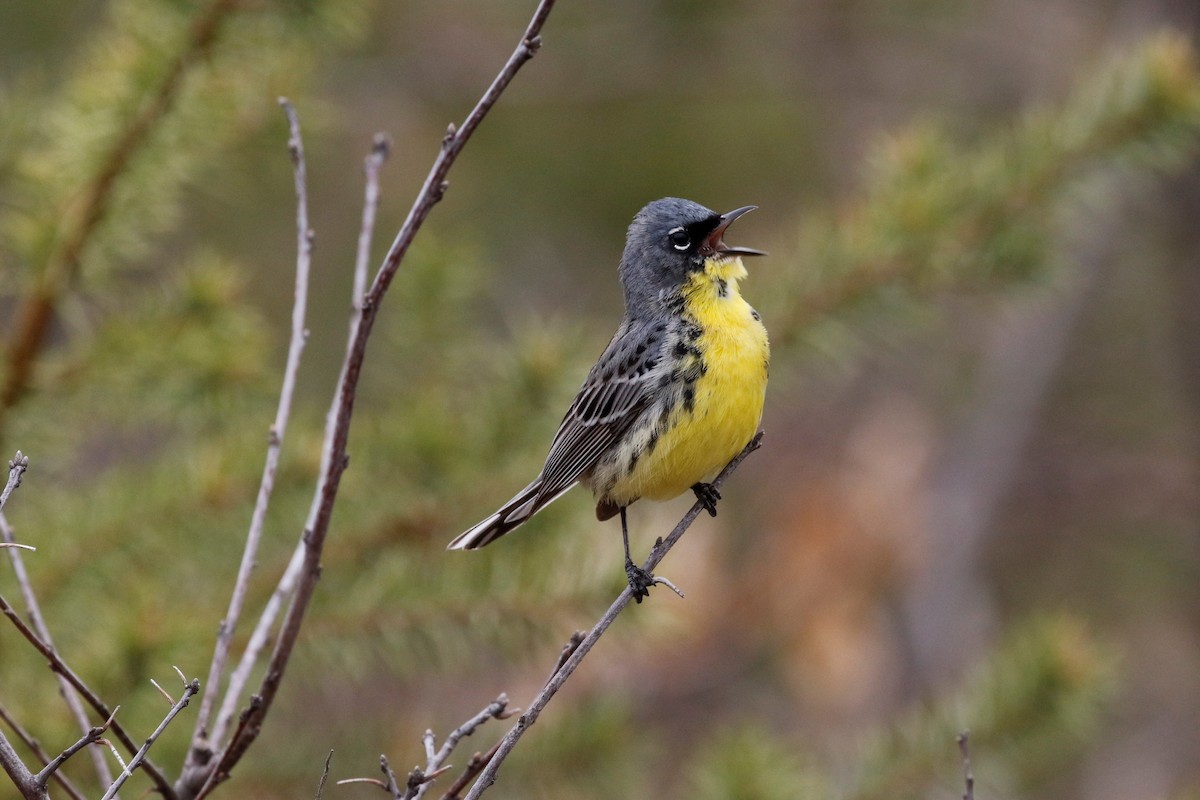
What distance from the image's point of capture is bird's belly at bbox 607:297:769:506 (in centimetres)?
352

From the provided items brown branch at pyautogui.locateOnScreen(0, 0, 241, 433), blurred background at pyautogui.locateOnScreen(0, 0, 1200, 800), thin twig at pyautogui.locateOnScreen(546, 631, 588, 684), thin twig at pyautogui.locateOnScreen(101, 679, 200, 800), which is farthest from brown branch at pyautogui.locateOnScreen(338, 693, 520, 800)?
brown branch at pyautogui.locateOnScreen(0, 0, 241, 433)

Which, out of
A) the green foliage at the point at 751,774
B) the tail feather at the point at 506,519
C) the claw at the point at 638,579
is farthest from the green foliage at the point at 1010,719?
the tail feather at the point at 506,519

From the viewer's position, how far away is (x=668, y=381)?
375 centimetres

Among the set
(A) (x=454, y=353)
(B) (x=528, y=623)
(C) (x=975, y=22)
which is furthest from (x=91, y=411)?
(C) (x=975, y=22)

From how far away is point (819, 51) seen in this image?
21.7 ft

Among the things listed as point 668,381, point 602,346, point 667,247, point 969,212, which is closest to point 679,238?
point 667,247

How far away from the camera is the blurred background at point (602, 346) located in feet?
9.51

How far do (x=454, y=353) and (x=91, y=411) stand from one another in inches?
34.2

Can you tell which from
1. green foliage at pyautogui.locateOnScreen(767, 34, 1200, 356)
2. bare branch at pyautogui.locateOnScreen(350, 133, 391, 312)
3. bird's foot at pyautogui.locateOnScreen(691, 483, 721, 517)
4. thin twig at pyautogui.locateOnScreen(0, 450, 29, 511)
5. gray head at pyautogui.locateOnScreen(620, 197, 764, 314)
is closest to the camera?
thin twig at pyautogui.locateOnScreen(0, 450, 29, 511)

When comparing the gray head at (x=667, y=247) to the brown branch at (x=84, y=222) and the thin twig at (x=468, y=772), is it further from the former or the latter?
the thin twig at (x=468, y=772)

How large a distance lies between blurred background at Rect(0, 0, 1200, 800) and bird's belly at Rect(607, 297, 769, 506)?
13cm

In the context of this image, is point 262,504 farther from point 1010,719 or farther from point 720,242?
point 720,242

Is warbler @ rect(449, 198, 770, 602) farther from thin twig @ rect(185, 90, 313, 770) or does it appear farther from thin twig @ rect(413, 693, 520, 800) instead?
thin twig @ rect(413, 693, 520, 800)

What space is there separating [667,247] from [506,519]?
4.45 feet
